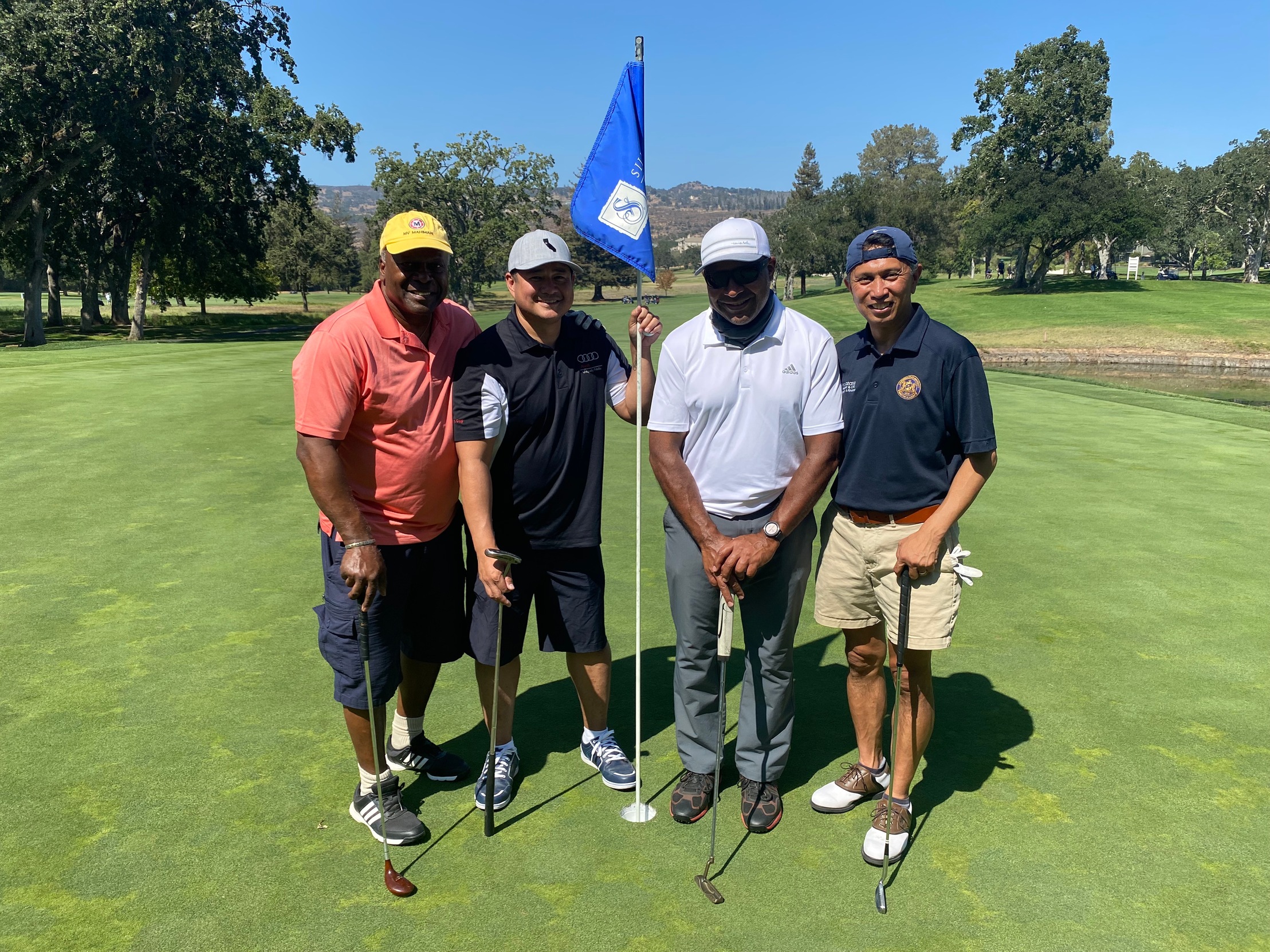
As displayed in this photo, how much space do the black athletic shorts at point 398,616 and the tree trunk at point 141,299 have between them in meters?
32.9

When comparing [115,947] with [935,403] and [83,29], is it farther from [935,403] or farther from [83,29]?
[83,29]

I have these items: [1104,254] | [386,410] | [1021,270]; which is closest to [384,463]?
[386,410]

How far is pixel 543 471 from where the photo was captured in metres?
3.51

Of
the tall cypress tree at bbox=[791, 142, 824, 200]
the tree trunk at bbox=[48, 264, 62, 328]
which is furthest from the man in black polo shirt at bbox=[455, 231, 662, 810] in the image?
Answer: the tall cypress tree at bbox=[791, 142, 824, 200]

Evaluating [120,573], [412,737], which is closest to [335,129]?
[120,573]

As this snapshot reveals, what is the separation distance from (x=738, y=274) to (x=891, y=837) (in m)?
2.02

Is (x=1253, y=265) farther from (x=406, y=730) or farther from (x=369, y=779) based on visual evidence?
(x=369, y=779)

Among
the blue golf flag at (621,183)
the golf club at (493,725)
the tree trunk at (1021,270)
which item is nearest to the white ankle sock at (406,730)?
the golf club at (493,725)

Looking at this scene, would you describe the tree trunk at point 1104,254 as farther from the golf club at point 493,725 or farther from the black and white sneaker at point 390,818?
the black and white sneaker at point 390,818

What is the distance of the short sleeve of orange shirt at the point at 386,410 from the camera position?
3.12 metres

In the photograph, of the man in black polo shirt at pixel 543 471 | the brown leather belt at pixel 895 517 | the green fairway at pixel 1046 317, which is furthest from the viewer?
the green fairway at pixel 1046 317

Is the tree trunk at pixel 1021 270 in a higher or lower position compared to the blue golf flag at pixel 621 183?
higher

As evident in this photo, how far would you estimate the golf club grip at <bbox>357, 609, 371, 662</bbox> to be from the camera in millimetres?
3182

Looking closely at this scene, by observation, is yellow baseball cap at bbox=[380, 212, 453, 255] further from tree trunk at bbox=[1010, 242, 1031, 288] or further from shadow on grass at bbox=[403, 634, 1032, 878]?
tree trunk at bbox=[1010, 242, 1031, 288]
